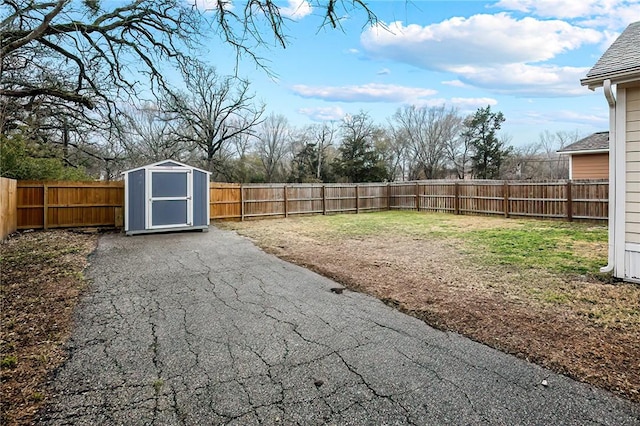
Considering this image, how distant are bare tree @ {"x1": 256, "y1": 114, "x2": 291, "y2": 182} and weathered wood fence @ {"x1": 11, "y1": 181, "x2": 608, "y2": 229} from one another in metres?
12.6

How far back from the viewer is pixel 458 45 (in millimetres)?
9000

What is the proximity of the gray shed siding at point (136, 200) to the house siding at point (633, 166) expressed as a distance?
10.2m

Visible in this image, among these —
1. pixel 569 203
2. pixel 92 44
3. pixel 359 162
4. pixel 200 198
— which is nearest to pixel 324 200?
pixel 200 198

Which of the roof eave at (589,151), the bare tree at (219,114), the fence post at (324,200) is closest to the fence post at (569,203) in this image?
the roof eave at (589,151)

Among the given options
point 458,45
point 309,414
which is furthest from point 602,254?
point 309,414

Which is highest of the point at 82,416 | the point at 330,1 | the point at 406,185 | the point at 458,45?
the point at 458,45

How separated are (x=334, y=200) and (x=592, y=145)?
38.6ft

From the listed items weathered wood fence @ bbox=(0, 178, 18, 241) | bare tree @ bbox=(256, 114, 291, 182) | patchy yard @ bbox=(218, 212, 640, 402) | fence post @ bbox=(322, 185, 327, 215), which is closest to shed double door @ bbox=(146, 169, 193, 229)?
patchy yard @ bbox=(218, 212, 640, 402)

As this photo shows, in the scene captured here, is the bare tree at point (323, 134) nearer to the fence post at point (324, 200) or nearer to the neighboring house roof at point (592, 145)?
the fence post at point (324, 200)

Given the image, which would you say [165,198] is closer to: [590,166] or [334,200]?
[334,200]

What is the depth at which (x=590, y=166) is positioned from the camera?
1588 centimetres

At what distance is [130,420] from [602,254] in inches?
307

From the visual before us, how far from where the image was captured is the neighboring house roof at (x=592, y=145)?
15168 millimetres

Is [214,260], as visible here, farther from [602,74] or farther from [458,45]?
[458,45]
